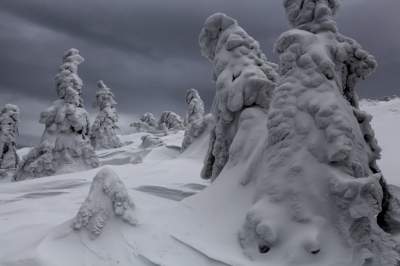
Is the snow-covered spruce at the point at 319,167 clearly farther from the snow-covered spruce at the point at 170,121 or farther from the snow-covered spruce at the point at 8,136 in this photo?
the snow-covered spruce at the point at 170,121

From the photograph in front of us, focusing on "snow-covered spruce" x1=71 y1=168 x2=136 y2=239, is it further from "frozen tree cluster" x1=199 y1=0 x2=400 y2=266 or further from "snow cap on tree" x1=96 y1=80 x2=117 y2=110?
"snow cap on tree" x1=96 y1=80 x2=117 y2=110

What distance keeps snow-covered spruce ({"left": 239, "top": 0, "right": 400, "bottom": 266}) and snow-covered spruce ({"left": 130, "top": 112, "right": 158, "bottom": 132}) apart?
4005 centimetres

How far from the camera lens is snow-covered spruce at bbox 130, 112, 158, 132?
1811 inches

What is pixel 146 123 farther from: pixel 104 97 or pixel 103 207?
pixel 103 207

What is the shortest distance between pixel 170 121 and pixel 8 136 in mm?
17838

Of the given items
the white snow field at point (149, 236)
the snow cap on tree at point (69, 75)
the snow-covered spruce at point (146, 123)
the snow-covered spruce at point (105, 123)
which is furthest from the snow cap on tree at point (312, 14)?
the snow-covered spruce at point (146, 123)

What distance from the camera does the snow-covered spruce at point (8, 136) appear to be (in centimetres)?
2558

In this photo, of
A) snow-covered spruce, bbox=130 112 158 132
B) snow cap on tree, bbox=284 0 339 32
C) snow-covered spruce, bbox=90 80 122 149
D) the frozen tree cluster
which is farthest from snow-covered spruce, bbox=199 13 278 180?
snow-covered spruce, bbox=130 112 158 132

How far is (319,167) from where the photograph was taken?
517 cm

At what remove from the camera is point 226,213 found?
235 inches

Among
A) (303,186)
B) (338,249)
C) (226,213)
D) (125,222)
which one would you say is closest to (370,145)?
(303,186)

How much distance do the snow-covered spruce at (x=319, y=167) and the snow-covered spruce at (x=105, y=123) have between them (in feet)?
95.9

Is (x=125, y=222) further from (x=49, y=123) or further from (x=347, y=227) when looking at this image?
(x=49, y=123)

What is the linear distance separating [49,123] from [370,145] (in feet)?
50.5
